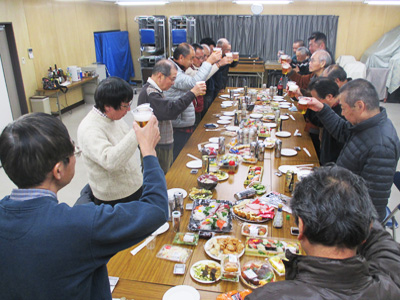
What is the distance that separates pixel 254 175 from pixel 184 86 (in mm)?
1528

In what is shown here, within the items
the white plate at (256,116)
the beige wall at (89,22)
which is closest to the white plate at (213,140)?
the white plate at (256,116)

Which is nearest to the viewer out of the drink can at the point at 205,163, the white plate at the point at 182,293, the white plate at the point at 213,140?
the white plate at the point at 182,293

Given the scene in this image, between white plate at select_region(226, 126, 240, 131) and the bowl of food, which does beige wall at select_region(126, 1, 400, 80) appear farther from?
the bowl of food

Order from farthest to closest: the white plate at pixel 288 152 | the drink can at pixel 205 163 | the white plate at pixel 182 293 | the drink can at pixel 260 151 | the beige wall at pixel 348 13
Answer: the beige wall at pixel 348 13 → the white plate at pixel 288 152 → the drink can at pixel 260 151 → the drink can at pixel 205 163 → the white plate at pixel 182 293

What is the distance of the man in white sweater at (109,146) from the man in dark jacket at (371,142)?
164 centimetres

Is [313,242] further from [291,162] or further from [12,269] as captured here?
[291,162]

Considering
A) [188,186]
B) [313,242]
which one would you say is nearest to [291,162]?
[188,186]

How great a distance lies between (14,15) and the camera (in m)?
5.93

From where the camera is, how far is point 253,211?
2.20 meters

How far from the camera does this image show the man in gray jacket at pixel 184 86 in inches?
145

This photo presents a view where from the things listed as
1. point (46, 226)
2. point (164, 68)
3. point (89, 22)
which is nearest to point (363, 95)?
point (164, 68)

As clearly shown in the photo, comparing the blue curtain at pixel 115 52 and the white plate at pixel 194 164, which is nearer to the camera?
the white plate at pixel 194 164

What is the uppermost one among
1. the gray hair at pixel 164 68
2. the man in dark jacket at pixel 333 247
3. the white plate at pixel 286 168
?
the gray hair at pixel 164 68

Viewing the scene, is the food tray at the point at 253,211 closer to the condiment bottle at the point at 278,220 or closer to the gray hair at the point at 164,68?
the condiment bottle at the point at 278,220
